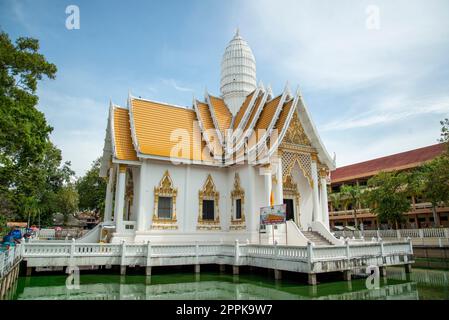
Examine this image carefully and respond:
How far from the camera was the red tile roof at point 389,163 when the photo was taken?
33250 mm

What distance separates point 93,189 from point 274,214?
25138 mm

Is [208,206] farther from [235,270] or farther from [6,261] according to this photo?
[6,261]

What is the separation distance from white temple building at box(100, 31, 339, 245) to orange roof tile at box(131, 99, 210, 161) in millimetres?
55

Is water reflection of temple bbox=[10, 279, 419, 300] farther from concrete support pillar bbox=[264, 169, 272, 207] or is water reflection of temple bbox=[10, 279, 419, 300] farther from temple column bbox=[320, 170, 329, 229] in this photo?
temple column bbox=[320, 170, 329, 229]

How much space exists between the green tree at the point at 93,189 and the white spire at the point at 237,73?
688 inches

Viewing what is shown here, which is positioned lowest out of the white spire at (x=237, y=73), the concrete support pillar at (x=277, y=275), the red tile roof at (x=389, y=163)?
the concrete support pillar at (x=277, y=275)

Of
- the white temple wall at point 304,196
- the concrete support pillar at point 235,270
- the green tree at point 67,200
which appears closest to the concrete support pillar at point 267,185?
the white temple wall at point 304,196

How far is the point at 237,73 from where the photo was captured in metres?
23.2

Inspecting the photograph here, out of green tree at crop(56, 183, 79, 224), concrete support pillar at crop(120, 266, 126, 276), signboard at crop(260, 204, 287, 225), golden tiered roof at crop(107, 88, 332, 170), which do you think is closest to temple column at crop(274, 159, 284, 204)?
golden tiered roof at crop(107, 88, 332, 170)

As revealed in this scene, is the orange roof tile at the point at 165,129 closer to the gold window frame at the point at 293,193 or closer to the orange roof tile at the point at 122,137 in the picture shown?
the orange roof tile at the point at 122,137

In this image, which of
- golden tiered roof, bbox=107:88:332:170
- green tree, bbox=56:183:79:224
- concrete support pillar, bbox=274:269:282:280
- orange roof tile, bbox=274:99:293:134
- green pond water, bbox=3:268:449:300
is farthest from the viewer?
green tree, bbox=56:183:79:224

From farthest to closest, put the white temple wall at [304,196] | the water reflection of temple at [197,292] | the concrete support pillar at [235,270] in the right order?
the white temple wall at [304,196]
the concrete support pillar at [235,270]
the water reflection of temple at [197,292]

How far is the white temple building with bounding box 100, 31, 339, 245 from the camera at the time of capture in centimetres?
1670
